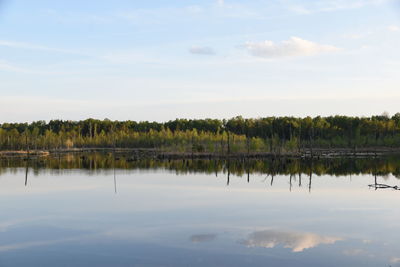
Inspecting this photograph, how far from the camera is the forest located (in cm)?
8612

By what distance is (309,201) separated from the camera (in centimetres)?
2922

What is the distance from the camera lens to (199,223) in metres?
21.9

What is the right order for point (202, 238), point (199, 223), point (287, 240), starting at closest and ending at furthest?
point (287, 240) < point (202, 238) < point (199, 223)

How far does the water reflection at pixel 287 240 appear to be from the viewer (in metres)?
17.4

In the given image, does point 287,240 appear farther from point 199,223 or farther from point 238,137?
point 238,137

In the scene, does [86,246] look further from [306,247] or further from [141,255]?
[306,247]

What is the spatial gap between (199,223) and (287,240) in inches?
203

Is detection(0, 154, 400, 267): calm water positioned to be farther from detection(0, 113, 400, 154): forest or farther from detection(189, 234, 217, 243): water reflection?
detection(0, 113, 400, 154): forest

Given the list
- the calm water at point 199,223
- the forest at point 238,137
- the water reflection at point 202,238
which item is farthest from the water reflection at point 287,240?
the forest at point 238,137

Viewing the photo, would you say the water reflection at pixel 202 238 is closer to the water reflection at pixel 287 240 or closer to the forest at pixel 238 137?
the water reflection at pixel 287 240

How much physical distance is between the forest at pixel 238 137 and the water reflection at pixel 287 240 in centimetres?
5363

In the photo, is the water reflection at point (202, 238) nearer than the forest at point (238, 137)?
Yes

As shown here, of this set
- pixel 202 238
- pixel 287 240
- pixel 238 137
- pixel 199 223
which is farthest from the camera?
pixel 238 137

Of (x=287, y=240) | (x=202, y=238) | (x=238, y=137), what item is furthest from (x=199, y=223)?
(x=238, y=137)
